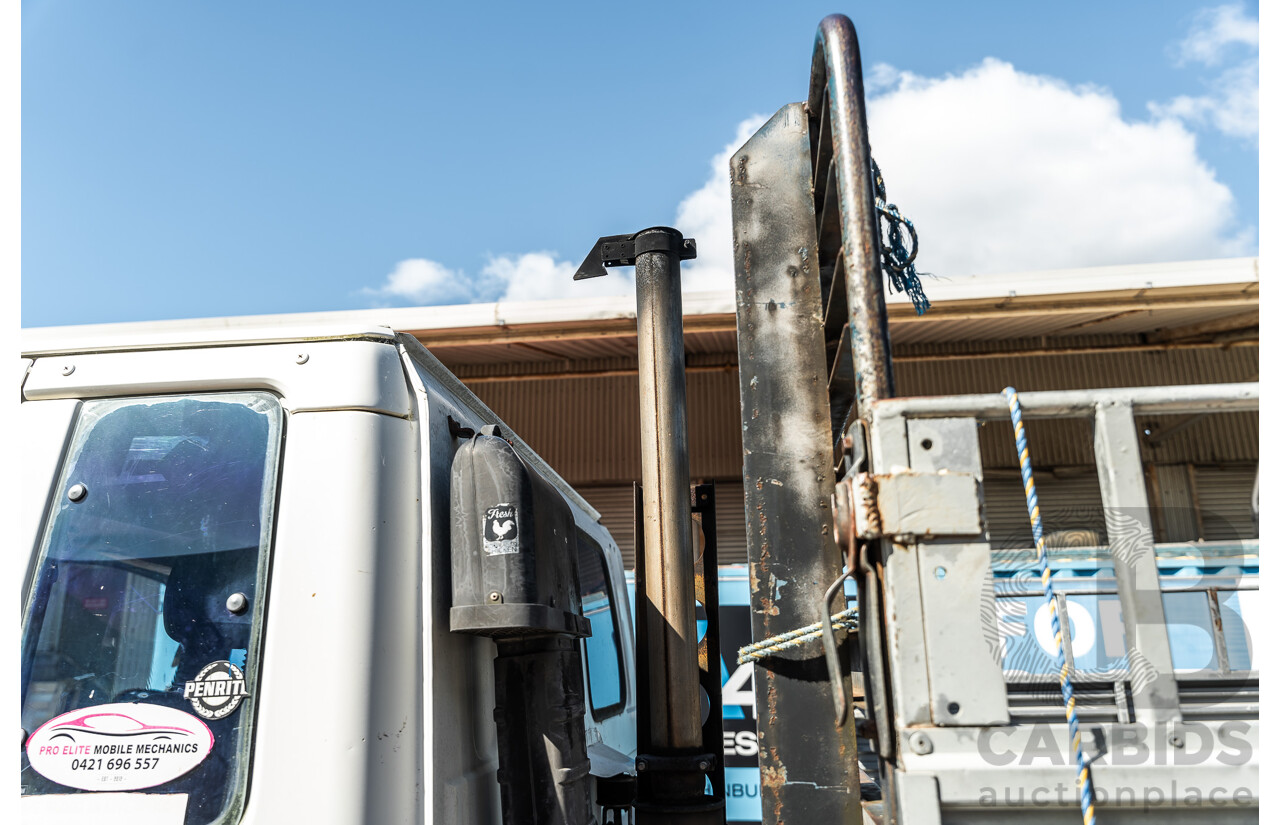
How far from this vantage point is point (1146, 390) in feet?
4.82

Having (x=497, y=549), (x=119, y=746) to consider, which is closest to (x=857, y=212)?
(x=497, y=549)

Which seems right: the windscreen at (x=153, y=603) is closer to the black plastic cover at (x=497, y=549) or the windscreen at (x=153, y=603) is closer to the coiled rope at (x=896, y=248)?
the black plastic cover at (x=497, y=549)

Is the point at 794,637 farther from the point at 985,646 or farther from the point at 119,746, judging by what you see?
the point at 119,746

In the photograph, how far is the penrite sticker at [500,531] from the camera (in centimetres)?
174

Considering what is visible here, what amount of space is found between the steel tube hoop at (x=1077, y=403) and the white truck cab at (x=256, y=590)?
82 centimetres

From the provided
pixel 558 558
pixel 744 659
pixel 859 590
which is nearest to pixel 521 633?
pixel 558 558

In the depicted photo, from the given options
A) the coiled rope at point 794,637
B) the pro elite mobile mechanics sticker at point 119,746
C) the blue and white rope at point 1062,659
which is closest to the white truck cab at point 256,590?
the pro elite mobile mechanics sticker at point 119,746

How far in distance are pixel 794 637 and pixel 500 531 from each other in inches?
26.4

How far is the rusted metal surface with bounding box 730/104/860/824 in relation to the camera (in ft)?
6.00

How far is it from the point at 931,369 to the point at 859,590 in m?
11.3

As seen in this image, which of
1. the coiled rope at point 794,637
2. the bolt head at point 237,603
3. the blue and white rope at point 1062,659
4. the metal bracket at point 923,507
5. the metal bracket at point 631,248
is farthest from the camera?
the metal bracket at point 631,248

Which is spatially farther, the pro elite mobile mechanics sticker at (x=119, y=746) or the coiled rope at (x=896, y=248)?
the coiled rope at (x=896, y=248)

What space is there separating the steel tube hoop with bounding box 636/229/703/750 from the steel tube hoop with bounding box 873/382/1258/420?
2.56 ft

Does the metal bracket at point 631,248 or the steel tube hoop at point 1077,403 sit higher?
the metal bracket at point 631,248
